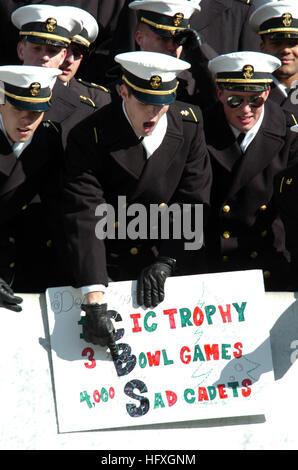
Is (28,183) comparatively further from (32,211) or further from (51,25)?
(51,25)

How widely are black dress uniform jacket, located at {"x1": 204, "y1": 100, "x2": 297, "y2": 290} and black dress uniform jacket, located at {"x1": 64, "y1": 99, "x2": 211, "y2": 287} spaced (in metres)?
0.25

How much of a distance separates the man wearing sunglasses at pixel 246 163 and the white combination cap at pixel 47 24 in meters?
0.84

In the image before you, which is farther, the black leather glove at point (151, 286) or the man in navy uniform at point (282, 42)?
the man in navy uniform at point (282, 42)

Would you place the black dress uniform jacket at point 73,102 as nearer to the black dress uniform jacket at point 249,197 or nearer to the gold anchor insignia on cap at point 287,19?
the black dress uniform jacket at point 249,197

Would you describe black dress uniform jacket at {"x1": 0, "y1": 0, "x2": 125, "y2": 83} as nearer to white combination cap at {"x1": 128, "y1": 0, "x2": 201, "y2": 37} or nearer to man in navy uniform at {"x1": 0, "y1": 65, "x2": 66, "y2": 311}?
white combination cap at {"x1": 128, "y1": 0, "x2": 201, "y2": 37}

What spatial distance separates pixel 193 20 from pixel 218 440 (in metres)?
2.99

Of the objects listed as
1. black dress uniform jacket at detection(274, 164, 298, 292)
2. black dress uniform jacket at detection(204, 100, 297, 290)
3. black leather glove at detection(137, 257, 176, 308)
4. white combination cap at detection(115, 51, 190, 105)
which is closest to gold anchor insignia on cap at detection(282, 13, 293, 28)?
black dress uniform jacket at detection(204, 100, 297, 290)

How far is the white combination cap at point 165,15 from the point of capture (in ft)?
18.7

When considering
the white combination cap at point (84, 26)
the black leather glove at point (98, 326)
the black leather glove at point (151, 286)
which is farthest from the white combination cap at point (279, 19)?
the black leather glove at point (98, 326)

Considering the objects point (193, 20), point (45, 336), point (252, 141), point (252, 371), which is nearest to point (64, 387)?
point (45, 336)

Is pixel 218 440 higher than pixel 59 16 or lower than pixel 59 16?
lower

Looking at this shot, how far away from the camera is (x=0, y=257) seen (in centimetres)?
521

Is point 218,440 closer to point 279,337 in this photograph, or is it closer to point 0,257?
point 279,337

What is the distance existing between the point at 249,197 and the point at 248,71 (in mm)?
677
